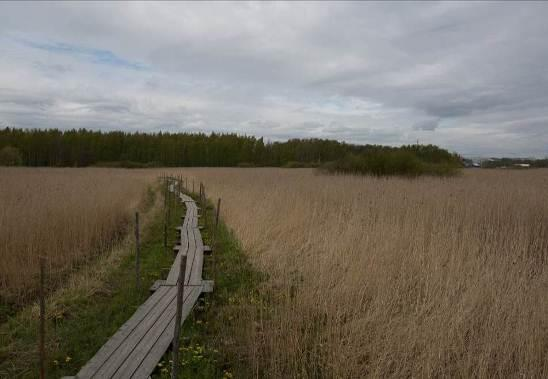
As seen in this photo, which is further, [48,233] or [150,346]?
[48,233]

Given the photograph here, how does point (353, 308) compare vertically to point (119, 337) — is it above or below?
above

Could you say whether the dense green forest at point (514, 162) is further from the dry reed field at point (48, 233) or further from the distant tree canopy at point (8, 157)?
the distant tree canopy at point (8, 157)

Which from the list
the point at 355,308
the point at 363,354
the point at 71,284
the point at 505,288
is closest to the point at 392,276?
the point at 355,308

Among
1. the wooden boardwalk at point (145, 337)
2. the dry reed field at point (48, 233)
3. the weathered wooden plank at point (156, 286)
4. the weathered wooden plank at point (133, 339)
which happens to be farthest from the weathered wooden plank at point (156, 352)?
the dry reed field at point (48, 233)

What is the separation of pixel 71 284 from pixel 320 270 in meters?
3.44

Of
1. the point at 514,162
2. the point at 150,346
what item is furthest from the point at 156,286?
the point at 514,162

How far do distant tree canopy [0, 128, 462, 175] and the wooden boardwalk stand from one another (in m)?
51.3

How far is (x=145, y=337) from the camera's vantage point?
3.83 metres

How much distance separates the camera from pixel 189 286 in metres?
5.37

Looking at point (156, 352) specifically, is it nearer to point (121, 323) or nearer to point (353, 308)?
point (121, 323)

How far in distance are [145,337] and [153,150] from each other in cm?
6890

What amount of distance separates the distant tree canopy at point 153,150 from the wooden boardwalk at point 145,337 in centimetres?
5132

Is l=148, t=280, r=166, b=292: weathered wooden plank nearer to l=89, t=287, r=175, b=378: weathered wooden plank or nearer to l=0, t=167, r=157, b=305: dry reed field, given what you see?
l=89, t=287, r=175, b=378: weathered wooden plank

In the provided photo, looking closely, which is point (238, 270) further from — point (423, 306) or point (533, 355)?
point (533, 355)
